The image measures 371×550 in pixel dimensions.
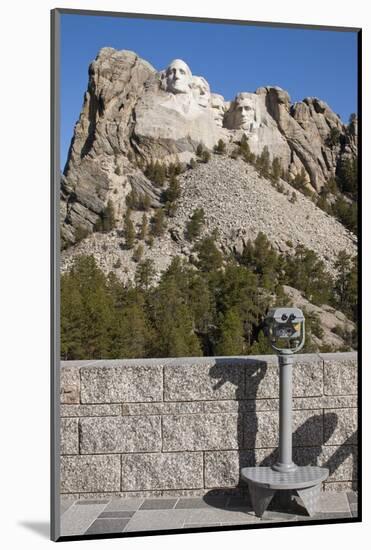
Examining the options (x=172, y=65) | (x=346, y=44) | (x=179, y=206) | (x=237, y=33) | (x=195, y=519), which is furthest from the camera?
(x=172, y=65)

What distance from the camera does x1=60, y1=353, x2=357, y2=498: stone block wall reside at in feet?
11.9

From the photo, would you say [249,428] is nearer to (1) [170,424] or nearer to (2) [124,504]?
(1) [170,424]

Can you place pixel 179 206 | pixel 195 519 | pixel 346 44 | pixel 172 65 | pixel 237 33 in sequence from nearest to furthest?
pixel 195 519
pixel 346 44
pixel 237 33
pixel 179 206
pixel 172 65

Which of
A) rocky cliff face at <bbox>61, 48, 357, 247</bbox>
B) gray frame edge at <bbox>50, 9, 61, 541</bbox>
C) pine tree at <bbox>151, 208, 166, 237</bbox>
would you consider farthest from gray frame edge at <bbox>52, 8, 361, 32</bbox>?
pine tree at <bbox>151, 208, 166, 237</bbox>

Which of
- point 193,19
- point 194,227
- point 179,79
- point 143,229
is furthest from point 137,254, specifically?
point 193,19

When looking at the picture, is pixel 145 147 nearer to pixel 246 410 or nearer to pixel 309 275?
pixel 309 275

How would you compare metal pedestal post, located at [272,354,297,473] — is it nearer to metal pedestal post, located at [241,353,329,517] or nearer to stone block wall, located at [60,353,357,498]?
metal pedestal post, located at [241,353,329,517]

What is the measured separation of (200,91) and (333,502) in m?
28.6

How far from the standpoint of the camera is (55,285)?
10.4ft

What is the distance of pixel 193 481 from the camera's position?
3.66 metres

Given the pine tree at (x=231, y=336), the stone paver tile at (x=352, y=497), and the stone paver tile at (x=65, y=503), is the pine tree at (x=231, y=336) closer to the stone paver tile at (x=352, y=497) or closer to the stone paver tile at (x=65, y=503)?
the stone paver tile at (x=352, y=497)

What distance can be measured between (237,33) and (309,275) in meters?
9.19

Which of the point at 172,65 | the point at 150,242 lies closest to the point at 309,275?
the point at 150,242

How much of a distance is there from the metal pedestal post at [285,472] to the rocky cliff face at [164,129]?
21753mm
